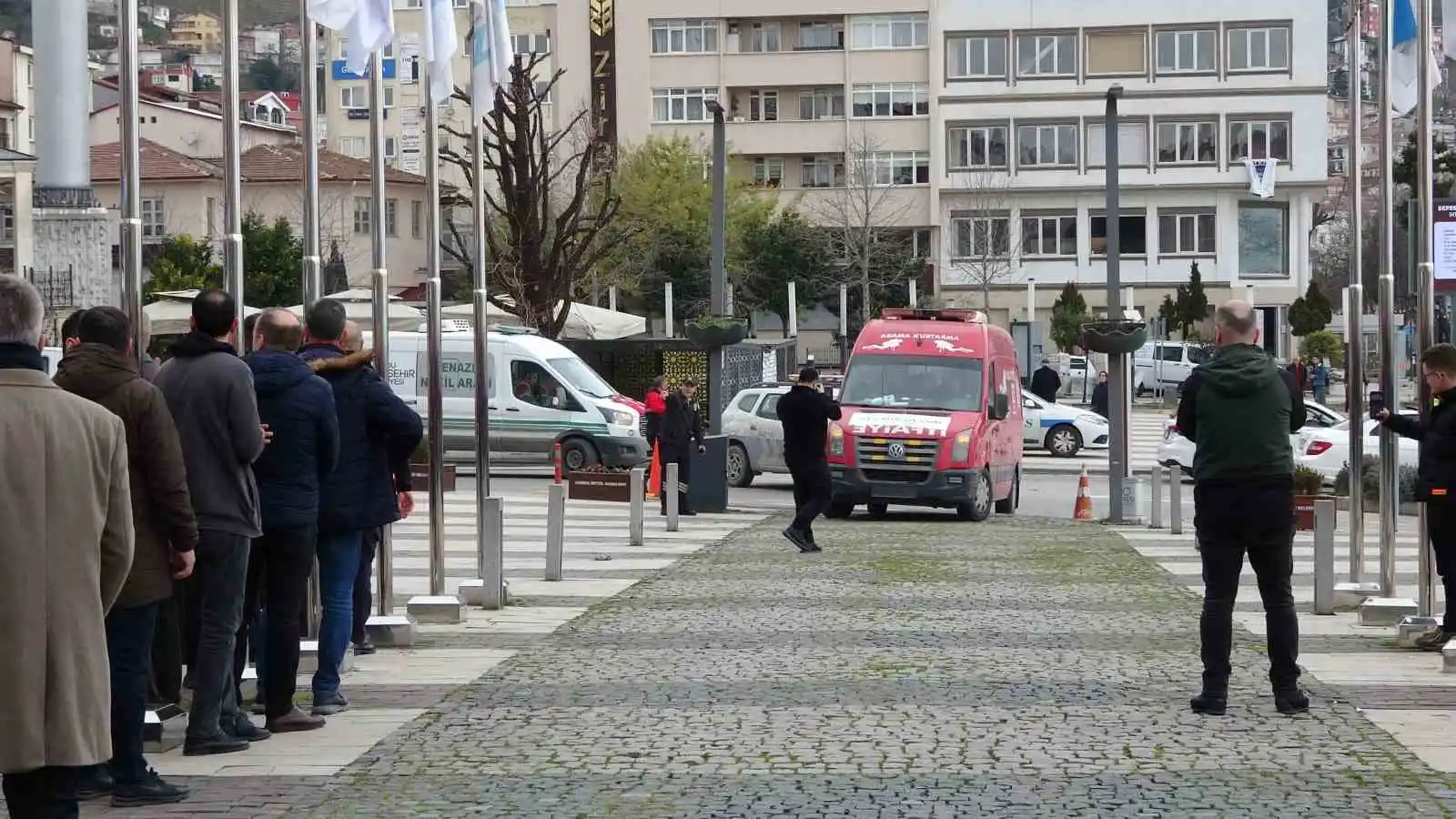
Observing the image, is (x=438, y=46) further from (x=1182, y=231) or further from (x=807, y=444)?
(x=1182, y=231)

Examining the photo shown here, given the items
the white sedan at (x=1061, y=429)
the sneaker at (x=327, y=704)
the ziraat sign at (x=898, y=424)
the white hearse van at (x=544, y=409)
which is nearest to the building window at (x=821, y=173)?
the white sedan at (x=1061, y=429)

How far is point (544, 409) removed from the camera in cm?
3444

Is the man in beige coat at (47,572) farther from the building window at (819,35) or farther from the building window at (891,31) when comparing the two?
the building window at (819,35)

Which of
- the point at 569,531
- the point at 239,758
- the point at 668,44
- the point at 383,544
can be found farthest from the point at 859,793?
the point at 668,44

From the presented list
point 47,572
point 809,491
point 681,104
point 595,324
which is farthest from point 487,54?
point 681,104

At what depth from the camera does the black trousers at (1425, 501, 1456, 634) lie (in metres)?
12.0

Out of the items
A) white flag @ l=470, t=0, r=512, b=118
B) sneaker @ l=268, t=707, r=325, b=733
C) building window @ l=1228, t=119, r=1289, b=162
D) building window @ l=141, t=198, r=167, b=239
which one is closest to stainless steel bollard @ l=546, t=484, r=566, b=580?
white flag @ l=470, t=0, r=512, b=118

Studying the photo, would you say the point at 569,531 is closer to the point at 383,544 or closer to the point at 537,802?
the point at 383,544

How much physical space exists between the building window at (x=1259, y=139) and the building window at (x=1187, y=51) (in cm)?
250

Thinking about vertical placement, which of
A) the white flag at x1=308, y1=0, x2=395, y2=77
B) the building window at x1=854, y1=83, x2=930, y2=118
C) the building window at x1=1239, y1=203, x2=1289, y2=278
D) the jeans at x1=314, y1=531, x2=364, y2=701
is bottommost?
the jeans at x1=314, y1=531, x2=364, y2=701

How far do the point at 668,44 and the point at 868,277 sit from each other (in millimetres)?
13804

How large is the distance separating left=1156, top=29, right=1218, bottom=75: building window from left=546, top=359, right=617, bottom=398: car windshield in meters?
48.6

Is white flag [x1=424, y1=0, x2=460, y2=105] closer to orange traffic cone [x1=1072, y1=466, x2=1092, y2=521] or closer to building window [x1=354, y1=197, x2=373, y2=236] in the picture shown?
orange traffic cone [x1=1072, y1=466, x2=1092, y2=521]

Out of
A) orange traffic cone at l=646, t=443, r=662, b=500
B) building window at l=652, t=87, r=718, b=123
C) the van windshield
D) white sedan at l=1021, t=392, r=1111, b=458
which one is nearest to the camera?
the van windshield
